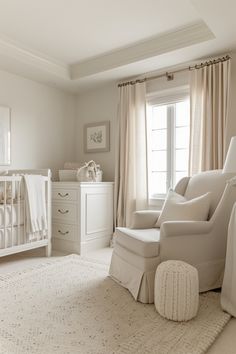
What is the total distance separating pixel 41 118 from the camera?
394 cm

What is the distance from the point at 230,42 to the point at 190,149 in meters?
1.11

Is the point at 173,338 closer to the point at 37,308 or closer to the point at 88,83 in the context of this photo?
the point at 37,308

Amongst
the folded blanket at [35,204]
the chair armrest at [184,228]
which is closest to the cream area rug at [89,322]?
the chair armrest at [184,228]

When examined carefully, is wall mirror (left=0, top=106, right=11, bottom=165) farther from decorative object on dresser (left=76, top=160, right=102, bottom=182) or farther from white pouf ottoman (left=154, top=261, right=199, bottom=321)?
white pouf ottoman (left=154, top=261, right=199, bottom=321)

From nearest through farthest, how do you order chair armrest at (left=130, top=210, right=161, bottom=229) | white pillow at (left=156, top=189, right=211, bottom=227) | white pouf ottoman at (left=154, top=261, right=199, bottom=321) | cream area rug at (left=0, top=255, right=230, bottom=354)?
cream area rug at (left=0, top=255, right=230, bottom=354)
white pouf ottoman at (left=154, top=261, right=199, bottom=321)
white pillow at (left=156, top=189, right=211, bottom=227)
chair armrest at (left=130, top=210, right=161, bottom=229)

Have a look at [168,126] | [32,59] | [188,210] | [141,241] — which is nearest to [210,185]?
[188,210]

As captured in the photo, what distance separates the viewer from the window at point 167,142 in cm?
344

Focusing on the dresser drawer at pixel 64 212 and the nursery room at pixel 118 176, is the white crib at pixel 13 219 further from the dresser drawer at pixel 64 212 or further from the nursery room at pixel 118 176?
the dresser drawer at pixel 64 212

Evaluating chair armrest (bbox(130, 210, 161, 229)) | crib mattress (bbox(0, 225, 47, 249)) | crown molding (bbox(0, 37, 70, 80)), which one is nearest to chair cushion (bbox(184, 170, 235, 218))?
chair armrest (bbox(130, 210, 161, 229))

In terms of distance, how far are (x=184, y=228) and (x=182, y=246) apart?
129 millimetres

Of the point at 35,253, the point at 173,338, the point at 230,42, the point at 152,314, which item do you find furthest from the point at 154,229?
the point at 230,42

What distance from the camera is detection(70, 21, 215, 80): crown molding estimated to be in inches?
107

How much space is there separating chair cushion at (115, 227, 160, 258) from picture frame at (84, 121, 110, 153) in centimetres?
198

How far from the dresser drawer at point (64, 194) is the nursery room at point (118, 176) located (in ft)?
0.06
